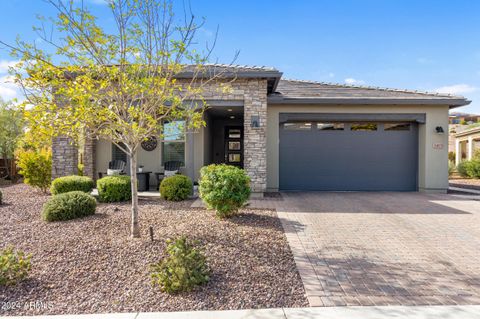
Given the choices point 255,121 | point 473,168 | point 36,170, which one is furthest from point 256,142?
point 473,168

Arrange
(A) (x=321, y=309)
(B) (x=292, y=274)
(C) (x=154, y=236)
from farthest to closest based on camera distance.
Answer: (C) (x=154, y=236)
(B) (x=292, y=274)
(A) (x=321, y=309)

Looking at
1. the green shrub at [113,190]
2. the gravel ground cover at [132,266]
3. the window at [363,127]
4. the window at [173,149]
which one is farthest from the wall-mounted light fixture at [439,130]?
the green shrub at [113,190]

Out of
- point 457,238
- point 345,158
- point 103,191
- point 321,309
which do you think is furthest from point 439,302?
point 345,158

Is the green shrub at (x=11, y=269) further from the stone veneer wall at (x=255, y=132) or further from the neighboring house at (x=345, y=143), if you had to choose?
the neighboring house at (x=345, y=143)

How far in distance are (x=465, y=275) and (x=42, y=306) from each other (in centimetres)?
502

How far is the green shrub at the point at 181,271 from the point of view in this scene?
10.00 ft

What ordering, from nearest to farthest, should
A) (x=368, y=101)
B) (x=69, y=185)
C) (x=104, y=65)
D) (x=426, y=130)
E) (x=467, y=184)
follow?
(x=104, y=65) → (x=69, y=185) → (x=368, y=101) → (x=426, y=130) → (x=467, y=184)

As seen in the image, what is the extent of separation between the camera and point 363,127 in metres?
10.9

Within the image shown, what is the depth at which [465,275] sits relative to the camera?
3.57 meters

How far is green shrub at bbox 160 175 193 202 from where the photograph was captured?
26.1 feet

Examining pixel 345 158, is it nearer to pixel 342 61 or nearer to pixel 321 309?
pixel 342 61

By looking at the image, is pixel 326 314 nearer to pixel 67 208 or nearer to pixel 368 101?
pixel 67 208

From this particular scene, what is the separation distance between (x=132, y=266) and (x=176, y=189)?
444 cm

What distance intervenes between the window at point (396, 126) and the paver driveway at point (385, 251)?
3756 mm
